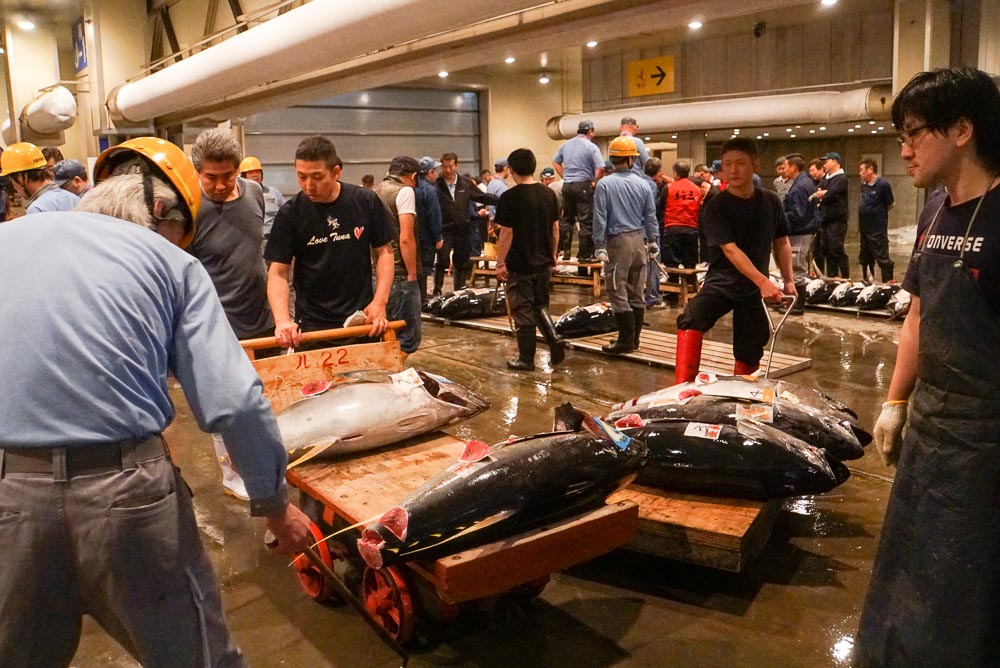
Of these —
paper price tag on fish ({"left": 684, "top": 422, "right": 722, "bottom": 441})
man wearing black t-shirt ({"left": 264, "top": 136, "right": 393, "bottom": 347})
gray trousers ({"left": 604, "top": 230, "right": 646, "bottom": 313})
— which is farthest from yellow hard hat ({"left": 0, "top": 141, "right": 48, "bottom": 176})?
paper price tag on fish ({"left": 684, "top": 422, "right": 722, "bottom": 441})

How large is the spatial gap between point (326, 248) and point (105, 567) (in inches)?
106

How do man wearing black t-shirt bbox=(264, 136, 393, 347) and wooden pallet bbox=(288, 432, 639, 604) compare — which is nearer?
wooden pallet bbox=(288, 432, 639, 604)

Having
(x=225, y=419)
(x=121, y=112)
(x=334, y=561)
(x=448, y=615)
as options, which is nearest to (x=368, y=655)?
(x=448, y=615)

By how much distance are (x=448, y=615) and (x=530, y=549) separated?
52 cm

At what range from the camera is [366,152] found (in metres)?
19.5

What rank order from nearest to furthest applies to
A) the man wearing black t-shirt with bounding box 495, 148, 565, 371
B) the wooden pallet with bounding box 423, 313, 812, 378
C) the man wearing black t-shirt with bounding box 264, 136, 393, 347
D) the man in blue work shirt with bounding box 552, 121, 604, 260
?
the man wearing black t-shirt with bounding box 264, 136, 393, 347, the man wearing black t-shirt with bounding box 495, 148, 565, 371, the wooden pallet with bounding box 423, 313, 812, 378, the man in blue work shirt with bounding box 552, 121, 604, 260

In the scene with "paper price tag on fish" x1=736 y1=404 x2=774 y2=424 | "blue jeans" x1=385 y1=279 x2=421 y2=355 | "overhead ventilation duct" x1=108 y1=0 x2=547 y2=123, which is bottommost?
"paper price tag on fish" x1=736 y1=404 x2=774 y2=424

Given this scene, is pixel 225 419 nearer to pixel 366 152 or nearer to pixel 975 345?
pixel 975 345

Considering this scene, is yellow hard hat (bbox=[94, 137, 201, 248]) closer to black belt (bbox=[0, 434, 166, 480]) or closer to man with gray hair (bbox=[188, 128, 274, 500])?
black belt (bbox=[0, 434, 166, 480])

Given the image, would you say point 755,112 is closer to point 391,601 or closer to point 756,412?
point 756,412

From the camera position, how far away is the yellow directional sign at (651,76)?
1805cm

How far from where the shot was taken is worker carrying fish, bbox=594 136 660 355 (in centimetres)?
768

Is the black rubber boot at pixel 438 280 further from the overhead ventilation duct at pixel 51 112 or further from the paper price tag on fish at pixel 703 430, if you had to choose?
the paper price tag on fish at pixel 703 430

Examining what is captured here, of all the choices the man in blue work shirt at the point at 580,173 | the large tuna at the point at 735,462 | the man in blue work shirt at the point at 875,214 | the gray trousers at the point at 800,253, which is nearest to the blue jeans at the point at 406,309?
the large tuna at the point at 735,462
